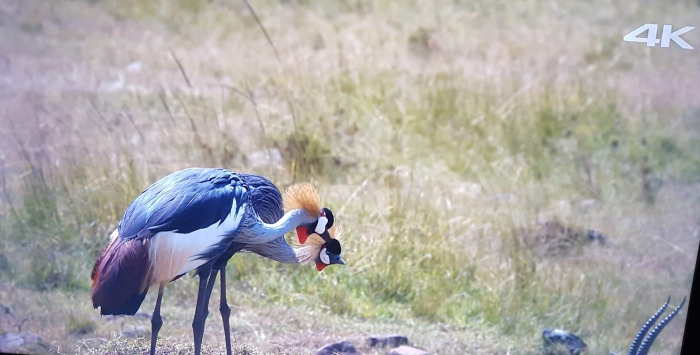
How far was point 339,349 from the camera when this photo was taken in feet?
15.7

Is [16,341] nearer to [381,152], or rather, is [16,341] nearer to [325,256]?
[325,256]

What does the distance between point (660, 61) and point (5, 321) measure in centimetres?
558

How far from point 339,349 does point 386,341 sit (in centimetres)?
32

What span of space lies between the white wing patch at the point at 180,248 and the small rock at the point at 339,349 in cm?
104

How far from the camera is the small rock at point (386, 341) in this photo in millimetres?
4949

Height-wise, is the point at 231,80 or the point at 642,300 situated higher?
the point at 231,80

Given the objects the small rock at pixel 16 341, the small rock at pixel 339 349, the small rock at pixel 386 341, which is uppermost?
the small rock at pixel 339 349

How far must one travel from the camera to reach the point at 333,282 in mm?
5441

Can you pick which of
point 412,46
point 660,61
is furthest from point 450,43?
point 660,61

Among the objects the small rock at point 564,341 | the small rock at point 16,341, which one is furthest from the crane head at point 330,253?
the small rock at point 16,341

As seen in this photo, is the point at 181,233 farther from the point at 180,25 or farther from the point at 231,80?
the point at 180,25

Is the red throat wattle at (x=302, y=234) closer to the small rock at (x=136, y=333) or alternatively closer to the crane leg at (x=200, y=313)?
the crane leg at (x=200, y=313)

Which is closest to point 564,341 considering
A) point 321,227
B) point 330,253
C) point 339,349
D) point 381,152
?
point 339,349

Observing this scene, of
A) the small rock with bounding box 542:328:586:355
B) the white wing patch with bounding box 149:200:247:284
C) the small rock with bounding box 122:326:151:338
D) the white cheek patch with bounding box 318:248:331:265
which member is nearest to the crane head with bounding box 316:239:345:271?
the white cheek patch with bounding box 318:248:331:265
